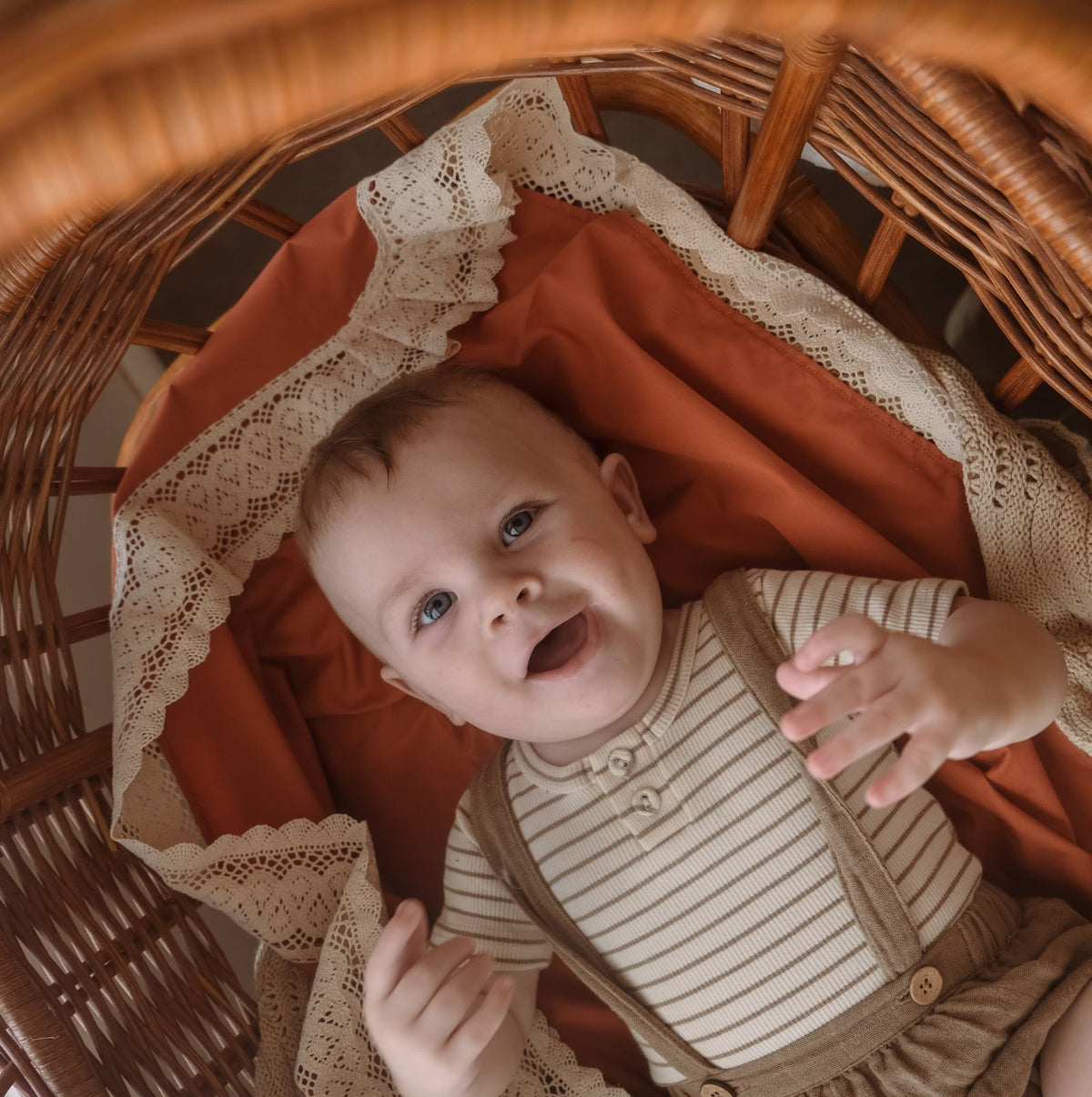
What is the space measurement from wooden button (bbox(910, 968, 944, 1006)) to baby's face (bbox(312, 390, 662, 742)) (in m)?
0.32

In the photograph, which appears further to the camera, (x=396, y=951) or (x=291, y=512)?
(x=291, y=512)

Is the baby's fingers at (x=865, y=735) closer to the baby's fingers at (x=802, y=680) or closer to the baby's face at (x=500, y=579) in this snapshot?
the baby's fingers at (x=802, y=680)

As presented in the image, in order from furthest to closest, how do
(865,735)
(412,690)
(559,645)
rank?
(412,690), (559,645), (865,735)

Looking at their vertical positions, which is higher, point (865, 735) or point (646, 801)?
point (865, 735)

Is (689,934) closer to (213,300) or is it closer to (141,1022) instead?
(141,1022)

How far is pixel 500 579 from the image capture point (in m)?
→ 0.85

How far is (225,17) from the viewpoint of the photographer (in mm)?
329

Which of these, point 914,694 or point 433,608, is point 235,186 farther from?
point 914,694

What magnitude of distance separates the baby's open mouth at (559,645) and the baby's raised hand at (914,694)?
0.25 meters

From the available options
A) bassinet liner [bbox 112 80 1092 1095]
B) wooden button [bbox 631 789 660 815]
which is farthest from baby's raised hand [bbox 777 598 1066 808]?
wooden button [bbox 631 789 660 815]

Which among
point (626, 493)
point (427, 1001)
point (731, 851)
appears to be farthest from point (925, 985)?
point (626, 493)

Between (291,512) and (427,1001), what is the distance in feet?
1.73

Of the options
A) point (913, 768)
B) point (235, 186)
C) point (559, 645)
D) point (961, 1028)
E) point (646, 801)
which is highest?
point (235, 186)

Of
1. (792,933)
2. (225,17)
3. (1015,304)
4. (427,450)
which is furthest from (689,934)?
(225,17)
